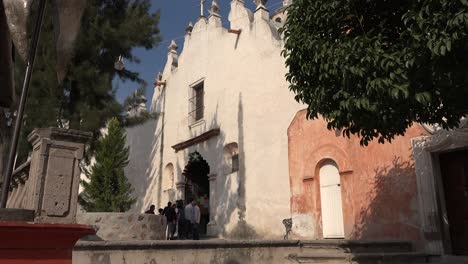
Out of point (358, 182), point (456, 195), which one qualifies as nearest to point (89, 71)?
point (358, 182)

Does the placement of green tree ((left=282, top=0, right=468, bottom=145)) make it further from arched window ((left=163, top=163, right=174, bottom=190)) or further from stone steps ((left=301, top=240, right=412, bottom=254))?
arched window ((left=163, top=163, right=174, bottom=190))

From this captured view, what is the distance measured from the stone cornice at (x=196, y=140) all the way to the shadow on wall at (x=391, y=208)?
621 centimetres

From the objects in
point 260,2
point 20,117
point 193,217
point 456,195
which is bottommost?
point 20,117

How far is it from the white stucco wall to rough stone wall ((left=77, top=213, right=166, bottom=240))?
5.12 metres

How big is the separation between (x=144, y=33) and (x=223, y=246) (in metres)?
8.27

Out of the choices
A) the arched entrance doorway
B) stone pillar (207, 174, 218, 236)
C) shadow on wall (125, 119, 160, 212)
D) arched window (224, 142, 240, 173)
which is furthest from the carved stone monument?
shadow on wall (125, 119, 160, 212)

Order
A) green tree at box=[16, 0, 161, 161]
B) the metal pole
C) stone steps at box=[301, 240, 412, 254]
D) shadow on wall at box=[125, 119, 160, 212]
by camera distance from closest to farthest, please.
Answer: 1. the metal pole
2. stone steps at box=[301, 240, 412, 254]
3. green tree at box=[16, 0, 161, 161]
4. shadow on wall at box=[125, 119, 160, 212]

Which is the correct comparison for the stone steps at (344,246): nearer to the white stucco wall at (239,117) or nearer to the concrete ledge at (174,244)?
the concrete ledge at (174,244)

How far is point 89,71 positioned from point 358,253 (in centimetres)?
850

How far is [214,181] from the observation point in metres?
14.7

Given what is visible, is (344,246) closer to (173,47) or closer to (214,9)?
(214,9)

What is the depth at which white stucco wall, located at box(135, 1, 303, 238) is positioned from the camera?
12.6 m

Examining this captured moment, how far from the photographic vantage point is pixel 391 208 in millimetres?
9633

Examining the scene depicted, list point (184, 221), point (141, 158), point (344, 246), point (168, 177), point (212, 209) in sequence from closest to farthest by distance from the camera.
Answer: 1. point (344, 246)
2. point (184, 221)
3. point (212, 209)
4. point (168, 177)
5. point (141, 158)
